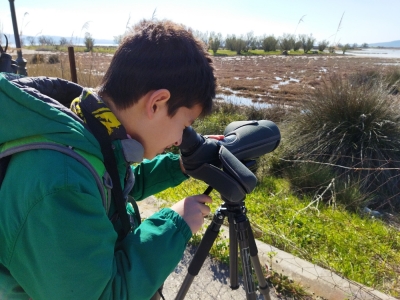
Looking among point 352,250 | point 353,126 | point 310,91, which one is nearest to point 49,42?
point 310,91

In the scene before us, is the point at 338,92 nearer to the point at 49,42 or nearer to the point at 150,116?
the point at 150,116

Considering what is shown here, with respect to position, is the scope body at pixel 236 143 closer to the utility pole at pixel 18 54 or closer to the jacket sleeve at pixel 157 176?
the jacket sleeve at pixel 157 176

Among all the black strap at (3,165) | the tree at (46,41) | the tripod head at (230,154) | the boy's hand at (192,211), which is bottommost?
the boy's hand at (192,211)

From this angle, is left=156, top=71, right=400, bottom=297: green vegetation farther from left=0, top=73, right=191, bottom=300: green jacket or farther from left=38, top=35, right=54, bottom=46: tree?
left=38, top=35, right=54, bottom=46: tree

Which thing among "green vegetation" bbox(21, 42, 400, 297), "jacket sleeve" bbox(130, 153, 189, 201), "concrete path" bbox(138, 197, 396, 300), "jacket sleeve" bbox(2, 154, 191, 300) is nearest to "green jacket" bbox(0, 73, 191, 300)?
"jacket sleeve" bbox(2, 154, 191, 300)

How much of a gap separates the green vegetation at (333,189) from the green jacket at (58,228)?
1.55 metres

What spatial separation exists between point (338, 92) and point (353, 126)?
57 cm

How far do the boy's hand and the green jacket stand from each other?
130 mm

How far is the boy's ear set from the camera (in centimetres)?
111

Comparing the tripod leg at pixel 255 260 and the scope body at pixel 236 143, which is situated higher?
the scope body at pixel 236 143

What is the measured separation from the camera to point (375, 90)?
4637 millimetres

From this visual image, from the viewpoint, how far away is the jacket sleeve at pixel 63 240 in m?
0.82

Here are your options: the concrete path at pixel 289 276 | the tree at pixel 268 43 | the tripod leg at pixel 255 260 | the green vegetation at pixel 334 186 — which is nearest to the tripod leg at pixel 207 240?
the tripod leg at pixel 255 260

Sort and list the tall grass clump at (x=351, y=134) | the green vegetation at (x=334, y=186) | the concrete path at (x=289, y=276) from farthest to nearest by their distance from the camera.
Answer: the tall grass clump at (x=351, y=134), the green vegetation at (x=334, y=186), the concrete path at (x=289, y=276)
